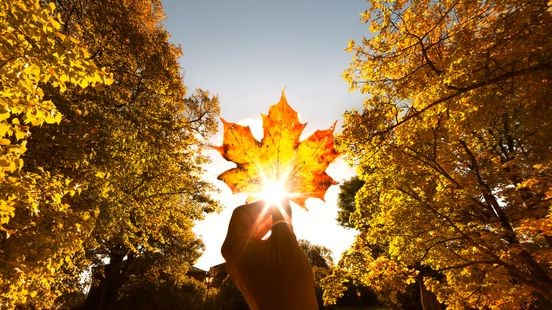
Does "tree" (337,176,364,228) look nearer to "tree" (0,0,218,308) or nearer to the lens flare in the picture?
"tree" (0,0,218,308)

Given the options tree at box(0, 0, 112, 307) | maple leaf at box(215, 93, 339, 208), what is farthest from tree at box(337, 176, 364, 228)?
maple leaf at box(215, 93, 339, 208)

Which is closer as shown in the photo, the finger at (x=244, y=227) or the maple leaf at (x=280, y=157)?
the finger at (x=244, y=227)

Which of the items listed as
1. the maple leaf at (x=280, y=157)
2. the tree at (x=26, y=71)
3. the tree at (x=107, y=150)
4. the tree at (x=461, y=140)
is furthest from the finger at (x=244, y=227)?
the tree at (x=107, y=150)

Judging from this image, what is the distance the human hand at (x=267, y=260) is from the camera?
0.52m

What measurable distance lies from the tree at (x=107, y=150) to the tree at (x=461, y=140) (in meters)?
6.55

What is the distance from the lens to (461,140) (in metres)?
9.35

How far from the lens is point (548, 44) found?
5.22 m

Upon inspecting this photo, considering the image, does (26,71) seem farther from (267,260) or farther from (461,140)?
(461,140)

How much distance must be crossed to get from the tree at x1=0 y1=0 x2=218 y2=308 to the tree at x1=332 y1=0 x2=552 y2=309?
21.5 ft

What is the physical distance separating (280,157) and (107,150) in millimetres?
9678

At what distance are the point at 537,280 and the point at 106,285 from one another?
28.4 m

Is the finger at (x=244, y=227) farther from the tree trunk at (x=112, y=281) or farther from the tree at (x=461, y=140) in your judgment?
the tree trunk at (x=112, y=281)

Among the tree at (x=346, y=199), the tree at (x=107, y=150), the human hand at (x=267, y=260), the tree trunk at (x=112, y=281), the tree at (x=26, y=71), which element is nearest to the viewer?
the human hand at (x=267, y=260)

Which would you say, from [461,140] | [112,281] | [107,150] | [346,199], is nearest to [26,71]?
[107,150]
